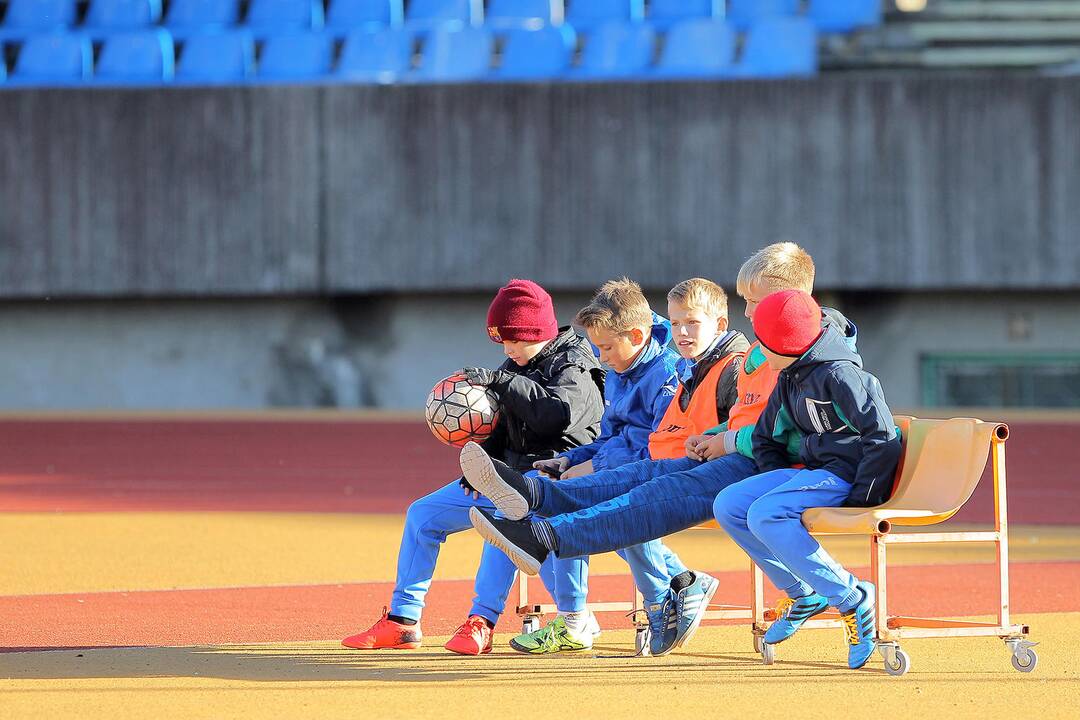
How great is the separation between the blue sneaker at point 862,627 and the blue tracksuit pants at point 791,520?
5cm

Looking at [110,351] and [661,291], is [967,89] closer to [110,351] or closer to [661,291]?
[661,291]

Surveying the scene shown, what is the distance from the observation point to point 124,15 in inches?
1019

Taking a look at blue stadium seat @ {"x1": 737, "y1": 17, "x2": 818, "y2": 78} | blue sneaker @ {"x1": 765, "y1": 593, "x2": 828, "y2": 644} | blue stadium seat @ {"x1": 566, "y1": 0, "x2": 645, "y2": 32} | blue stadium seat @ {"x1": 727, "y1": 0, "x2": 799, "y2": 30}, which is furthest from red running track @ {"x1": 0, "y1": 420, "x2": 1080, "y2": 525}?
blue stadium seat @ {"x1": 727, "y1": 0, "x2": 799, "y2": 30}

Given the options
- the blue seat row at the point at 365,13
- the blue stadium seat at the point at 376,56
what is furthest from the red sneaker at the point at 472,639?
the blue seat row at the point at 365,13

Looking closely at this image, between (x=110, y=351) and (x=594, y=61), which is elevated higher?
(x=594, y=61)

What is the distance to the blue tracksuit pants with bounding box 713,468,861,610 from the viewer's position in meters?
5.05

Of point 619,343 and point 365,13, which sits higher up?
point 365,13

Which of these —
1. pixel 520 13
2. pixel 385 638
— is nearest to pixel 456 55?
pixel 520 13

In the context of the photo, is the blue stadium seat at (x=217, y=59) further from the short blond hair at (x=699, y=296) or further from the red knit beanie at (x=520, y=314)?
the short blond hair at (x=699, y=296)

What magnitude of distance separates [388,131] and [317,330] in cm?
338

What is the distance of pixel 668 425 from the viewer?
18.9 ft

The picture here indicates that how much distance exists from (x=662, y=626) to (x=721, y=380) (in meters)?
0.96

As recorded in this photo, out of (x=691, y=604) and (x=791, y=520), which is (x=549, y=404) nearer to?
(x=691, y=604)

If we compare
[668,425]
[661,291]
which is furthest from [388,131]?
[668,425]
